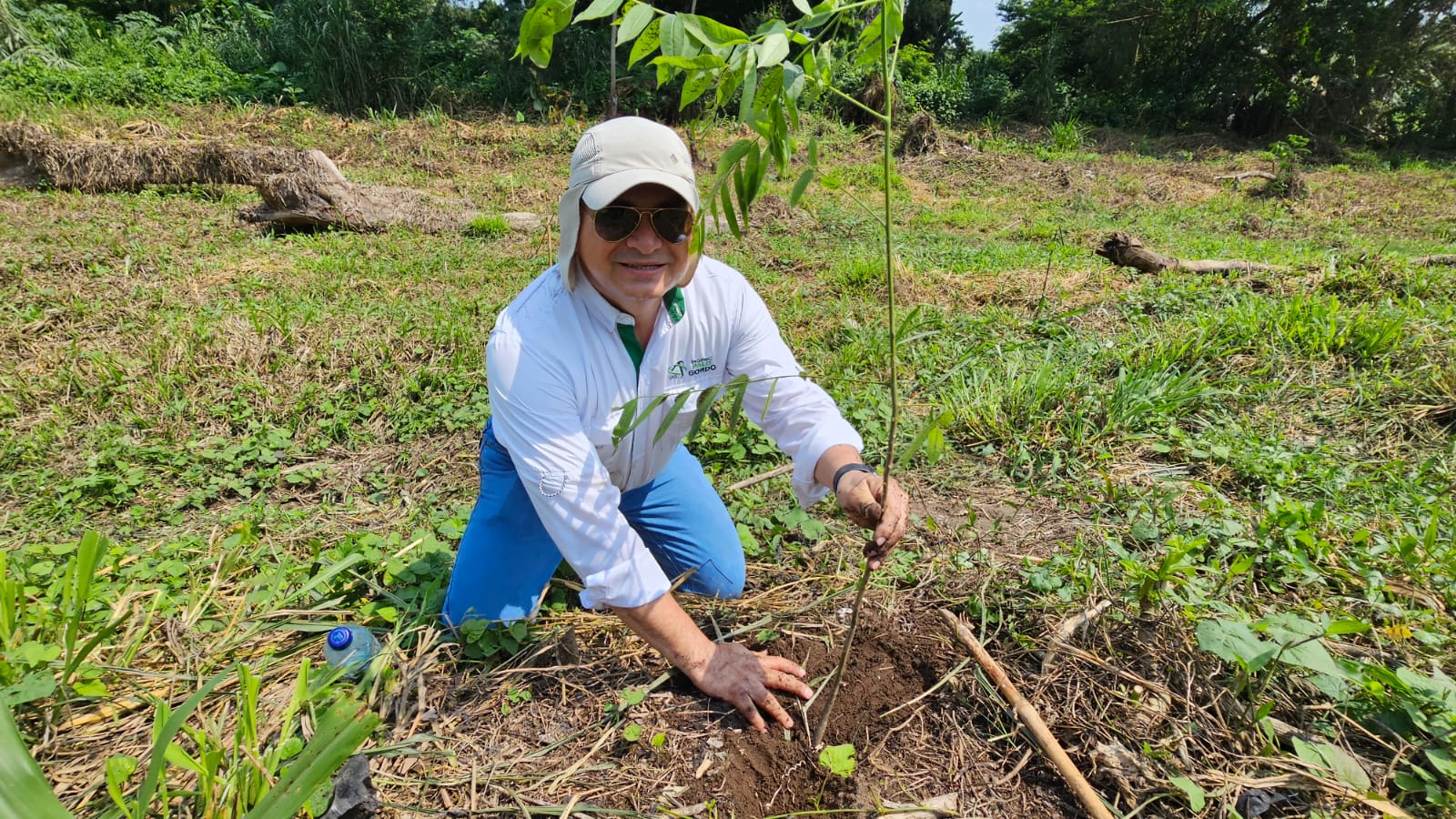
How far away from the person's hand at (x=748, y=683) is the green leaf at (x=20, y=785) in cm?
107

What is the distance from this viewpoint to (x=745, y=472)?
3020 millimetres

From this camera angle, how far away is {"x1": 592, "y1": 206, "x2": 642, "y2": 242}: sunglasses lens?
63.3 inches

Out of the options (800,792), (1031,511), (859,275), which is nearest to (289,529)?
(800,792)

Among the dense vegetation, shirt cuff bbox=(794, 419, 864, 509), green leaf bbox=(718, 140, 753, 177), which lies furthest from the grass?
the dense vegetation

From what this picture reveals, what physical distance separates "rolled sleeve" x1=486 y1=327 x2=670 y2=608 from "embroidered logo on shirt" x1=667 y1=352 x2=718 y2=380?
1.13 ft

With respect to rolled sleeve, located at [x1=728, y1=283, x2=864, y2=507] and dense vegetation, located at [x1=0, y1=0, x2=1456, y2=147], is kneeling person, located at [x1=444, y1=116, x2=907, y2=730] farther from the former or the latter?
dense vegetation, located at [x1=0, y1=0, x2=1456, y2=147]

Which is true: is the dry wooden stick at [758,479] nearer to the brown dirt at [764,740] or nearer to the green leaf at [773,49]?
the brown dirt at [764,740]

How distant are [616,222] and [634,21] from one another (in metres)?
0.77

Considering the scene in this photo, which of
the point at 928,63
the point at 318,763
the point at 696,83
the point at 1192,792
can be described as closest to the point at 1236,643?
the point at 1192,792

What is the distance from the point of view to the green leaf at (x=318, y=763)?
3.50 feet

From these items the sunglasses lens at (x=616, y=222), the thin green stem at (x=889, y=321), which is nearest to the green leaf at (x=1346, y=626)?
the thin green stem at (x=889, y=321)

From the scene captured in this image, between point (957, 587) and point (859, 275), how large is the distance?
3.49 meters

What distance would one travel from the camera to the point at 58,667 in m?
1.51

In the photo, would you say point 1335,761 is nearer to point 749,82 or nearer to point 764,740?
point 764,740
